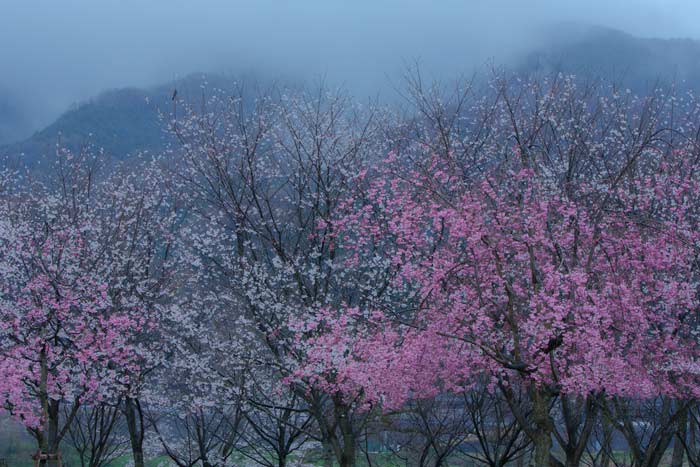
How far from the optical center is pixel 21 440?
1449 inches

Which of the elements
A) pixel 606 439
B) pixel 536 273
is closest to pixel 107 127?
pixel 606 439

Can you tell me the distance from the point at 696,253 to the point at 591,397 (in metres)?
3.42

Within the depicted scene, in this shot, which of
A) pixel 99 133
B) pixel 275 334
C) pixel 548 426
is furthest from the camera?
pixel 99 133

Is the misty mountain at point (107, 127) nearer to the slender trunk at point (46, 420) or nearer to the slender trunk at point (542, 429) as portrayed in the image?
the slender trunk at point (46, 420)

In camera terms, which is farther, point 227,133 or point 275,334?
point 227,133

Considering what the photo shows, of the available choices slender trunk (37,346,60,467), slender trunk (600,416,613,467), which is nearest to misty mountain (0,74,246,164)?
slender trunk (37,346,60,467)

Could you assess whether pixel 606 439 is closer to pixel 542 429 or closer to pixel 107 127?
pixel 542 429

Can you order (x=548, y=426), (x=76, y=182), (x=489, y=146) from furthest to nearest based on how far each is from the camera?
(x=76, y=182) < (x=489, y=146) < (x=548, y=426)

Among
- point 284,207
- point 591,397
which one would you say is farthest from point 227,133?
point 591,397

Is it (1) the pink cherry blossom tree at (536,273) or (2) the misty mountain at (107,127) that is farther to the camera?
(2) the misty mountain at (107,127)

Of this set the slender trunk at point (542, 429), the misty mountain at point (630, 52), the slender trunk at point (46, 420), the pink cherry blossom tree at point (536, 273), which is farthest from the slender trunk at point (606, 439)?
the misty mountain at point (630, 52)

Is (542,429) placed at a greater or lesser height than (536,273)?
lesser

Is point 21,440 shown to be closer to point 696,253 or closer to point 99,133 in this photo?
point 99,133

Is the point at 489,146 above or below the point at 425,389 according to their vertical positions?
above
